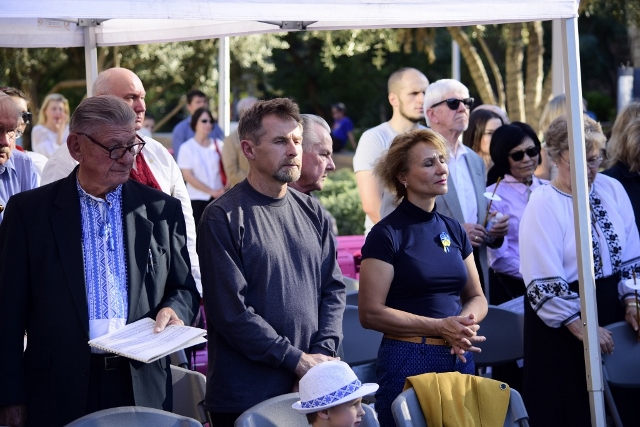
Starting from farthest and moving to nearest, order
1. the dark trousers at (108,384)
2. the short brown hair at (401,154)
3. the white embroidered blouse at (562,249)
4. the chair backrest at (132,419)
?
the white embroidered blouse at (562,249) → the short brown hair at (401,154) → the dark trousers at (108,384) → the chair backrest at (132,419)

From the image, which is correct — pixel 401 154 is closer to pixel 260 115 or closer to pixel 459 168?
pixel 260 115

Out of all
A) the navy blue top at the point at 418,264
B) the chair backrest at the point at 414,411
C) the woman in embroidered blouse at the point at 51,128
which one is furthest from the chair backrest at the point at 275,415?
the woman in embroidered blouse at the point at 51,128

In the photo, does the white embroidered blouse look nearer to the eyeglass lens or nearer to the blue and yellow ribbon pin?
the blue and yellow ribbon pin

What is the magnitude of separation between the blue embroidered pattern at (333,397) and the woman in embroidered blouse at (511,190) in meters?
3.10

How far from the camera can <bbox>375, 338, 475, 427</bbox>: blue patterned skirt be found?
4332 mm

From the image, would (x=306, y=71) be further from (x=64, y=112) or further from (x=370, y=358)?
(x=370, y=358)

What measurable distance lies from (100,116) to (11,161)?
165 centimetres

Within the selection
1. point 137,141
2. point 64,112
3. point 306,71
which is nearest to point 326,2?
point 137,141

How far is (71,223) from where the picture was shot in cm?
368

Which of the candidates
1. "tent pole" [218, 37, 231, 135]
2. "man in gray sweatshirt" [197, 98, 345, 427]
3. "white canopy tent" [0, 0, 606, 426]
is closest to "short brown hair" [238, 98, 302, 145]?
"man in gray sweatshirt" [197, 98, 345, 427]

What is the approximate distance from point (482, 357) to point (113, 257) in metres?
2.45

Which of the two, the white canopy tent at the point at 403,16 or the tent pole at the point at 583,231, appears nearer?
the white canopy tent at the point at 403,16

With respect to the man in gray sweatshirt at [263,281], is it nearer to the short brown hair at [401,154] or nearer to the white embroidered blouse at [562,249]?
the short brown hair at [401,154]

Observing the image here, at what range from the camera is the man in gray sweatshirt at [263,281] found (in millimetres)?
3855
